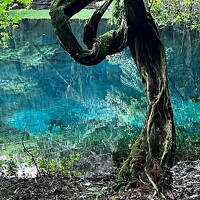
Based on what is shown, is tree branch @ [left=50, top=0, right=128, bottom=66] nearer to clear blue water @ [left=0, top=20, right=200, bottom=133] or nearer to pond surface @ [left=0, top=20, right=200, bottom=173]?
pond surface @ [left=0, top=20, right=200, bottom=173]

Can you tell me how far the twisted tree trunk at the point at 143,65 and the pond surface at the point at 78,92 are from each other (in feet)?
14.8

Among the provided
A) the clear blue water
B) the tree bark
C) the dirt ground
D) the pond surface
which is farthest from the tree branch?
the clear blue water

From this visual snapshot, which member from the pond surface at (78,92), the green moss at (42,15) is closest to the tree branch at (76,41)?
the pond surface at (78,92)

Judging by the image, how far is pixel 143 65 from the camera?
14.6ft

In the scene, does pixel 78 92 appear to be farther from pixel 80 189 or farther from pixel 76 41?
pixel 76 41

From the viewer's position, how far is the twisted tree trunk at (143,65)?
3.88 m

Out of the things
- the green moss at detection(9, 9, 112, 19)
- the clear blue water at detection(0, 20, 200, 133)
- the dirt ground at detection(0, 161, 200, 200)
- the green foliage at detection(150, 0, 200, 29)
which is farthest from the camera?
the green moss at detection(9, 9, 112, 19)

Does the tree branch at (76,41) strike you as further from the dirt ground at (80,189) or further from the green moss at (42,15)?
the green moss at (42,15)

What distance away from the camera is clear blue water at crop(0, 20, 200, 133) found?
43.5ft

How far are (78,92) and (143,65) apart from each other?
48.2ft

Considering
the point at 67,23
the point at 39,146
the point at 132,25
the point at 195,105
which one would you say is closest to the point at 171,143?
the point at 132,25

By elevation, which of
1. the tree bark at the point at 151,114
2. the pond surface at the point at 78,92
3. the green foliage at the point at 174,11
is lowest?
the pond surface at the point at 78,92

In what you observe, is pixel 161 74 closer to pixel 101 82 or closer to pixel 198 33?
pixel 101 82

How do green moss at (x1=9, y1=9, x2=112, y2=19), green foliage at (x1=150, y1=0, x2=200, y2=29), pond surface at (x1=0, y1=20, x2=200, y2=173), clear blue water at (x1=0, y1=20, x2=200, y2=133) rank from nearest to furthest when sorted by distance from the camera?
pond surface at (x1=0, y1=20, x2=200, y2=173)
clear blue water at (x1=0, y1=20, x2=200, y2=133)
green foliage at (x1=150, y1=0, x2=200, y2=29)
green moss at (x1=9, y1=9, x2=112, y2=19)
